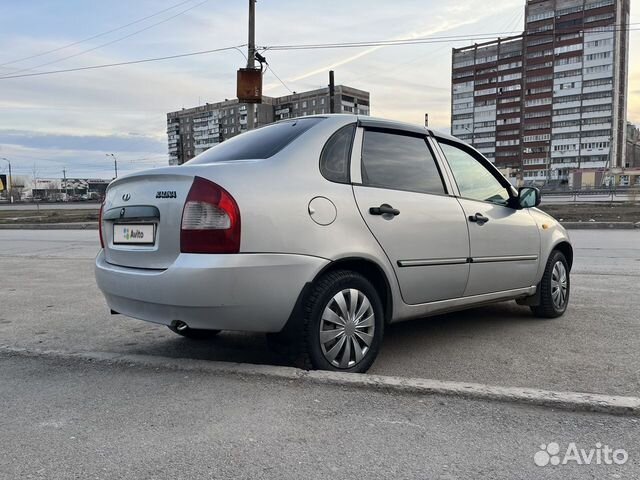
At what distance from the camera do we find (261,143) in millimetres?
3713

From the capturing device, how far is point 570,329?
4.81 meters

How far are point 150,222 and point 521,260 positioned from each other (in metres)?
3.11

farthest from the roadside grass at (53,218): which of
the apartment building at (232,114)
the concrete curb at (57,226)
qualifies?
the apartment building at (232,114)

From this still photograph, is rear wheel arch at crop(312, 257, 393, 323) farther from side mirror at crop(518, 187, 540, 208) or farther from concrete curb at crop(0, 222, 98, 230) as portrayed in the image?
concrete curb at crop(0, 222, 98, 230)

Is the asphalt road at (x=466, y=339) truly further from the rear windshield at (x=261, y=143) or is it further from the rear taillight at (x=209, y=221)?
the rear windshield at (x=261, y=143)

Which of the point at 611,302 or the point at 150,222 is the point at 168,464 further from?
the point at 611,302

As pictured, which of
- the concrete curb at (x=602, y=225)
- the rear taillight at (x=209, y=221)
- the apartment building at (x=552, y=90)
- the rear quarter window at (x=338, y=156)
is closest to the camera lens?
the rear taillight at (x=209, y=221)

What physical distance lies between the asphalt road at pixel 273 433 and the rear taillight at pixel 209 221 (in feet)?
2.76

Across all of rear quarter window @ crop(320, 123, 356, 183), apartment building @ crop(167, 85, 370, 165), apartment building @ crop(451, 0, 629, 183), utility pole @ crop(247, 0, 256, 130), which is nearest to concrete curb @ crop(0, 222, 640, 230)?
apartment building @ crop(167, 85, 370, 165)

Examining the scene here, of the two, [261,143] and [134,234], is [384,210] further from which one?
[134,234]

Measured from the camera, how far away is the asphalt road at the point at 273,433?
229 centimetres

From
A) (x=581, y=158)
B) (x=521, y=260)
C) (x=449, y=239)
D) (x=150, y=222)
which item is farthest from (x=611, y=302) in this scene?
(x=581, y=158)

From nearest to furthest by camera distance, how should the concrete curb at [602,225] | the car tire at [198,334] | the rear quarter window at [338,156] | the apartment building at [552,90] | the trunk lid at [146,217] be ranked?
the trunk lid at [146,217]
the rear quarter window at [338,156]
the car tire at [198,334]
the concrete curb at [602,225]
the apartment building at [552,90]

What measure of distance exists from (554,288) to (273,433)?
11.9 ft
